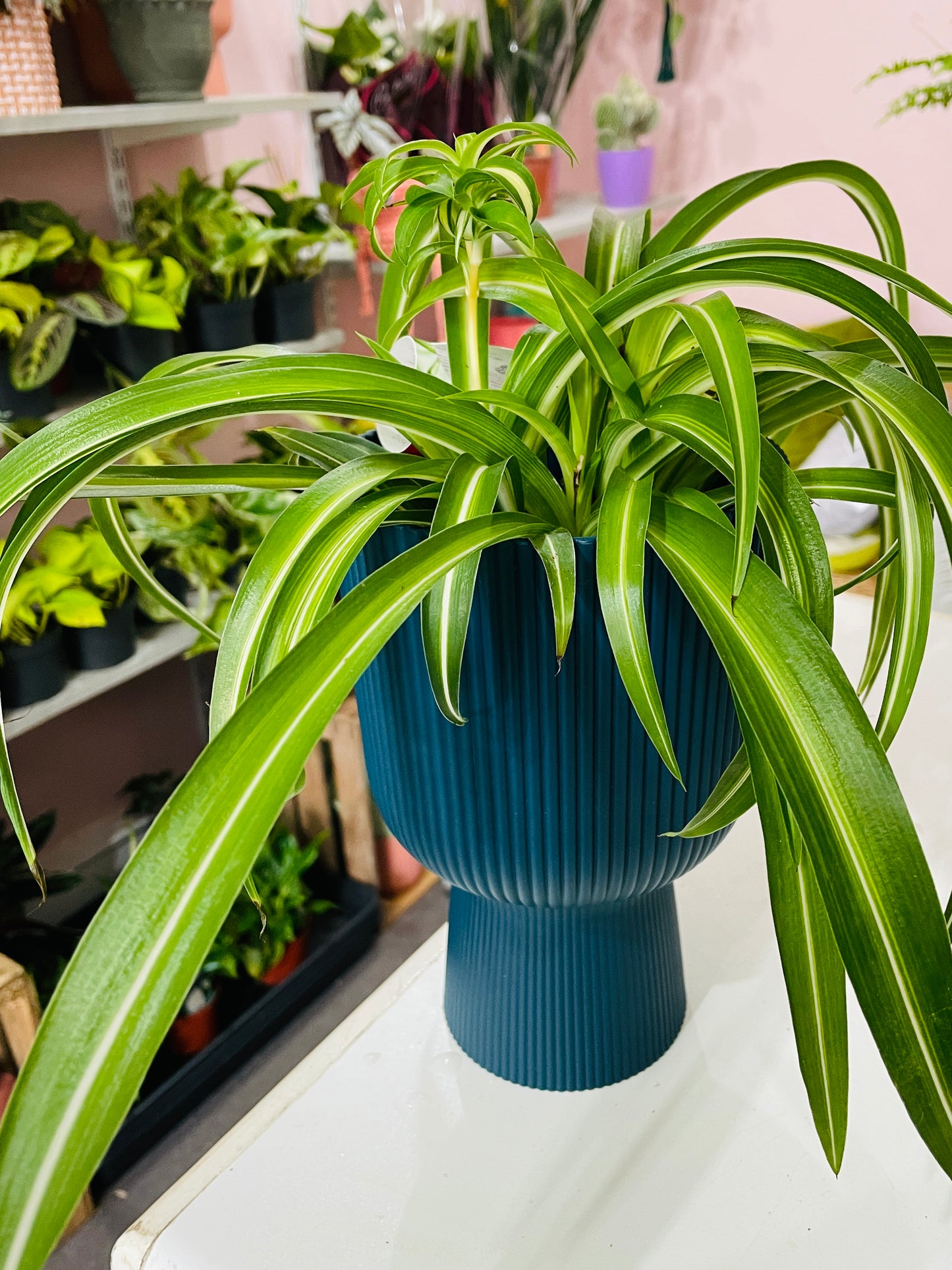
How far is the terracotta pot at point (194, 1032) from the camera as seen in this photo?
5.06 ft

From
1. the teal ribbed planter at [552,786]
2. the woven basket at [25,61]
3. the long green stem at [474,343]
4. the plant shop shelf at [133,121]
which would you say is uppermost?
the woven basket at [25,61]

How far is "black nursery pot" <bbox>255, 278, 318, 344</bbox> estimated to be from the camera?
1.55 m

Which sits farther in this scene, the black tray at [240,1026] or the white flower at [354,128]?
the white flower at [354,128]

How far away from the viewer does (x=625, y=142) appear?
7.70 ft

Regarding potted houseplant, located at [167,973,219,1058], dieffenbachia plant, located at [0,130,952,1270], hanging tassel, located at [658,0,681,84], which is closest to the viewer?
dieffenbachia plant, located at [0,130,952,1270]

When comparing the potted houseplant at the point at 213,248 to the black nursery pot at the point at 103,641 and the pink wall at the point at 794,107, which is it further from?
the pink wall at the point at 794,107

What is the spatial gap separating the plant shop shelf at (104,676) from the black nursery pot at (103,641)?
14 mm

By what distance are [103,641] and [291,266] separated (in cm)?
64

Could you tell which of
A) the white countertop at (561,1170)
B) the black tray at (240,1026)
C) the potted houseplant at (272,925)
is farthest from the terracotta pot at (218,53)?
the white countertop at (561,1170)

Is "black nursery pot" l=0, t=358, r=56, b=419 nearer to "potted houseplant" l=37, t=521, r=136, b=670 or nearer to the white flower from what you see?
"potted houseplant" l=37, t=521, r=136, b=670

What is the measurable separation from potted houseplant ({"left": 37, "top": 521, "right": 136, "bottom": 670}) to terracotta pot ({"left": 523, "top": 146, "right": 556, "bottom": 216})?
111 cm

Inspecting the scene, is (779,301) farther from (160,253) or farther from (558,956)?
(558,956)

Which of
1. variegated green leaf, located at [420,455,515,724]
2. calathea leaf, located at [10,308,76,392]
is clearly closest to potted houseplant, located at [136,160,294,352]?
calathea leaf, located at [10,308,76,392]

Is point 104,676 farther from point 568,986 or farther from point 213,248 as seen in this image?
point 568,986
